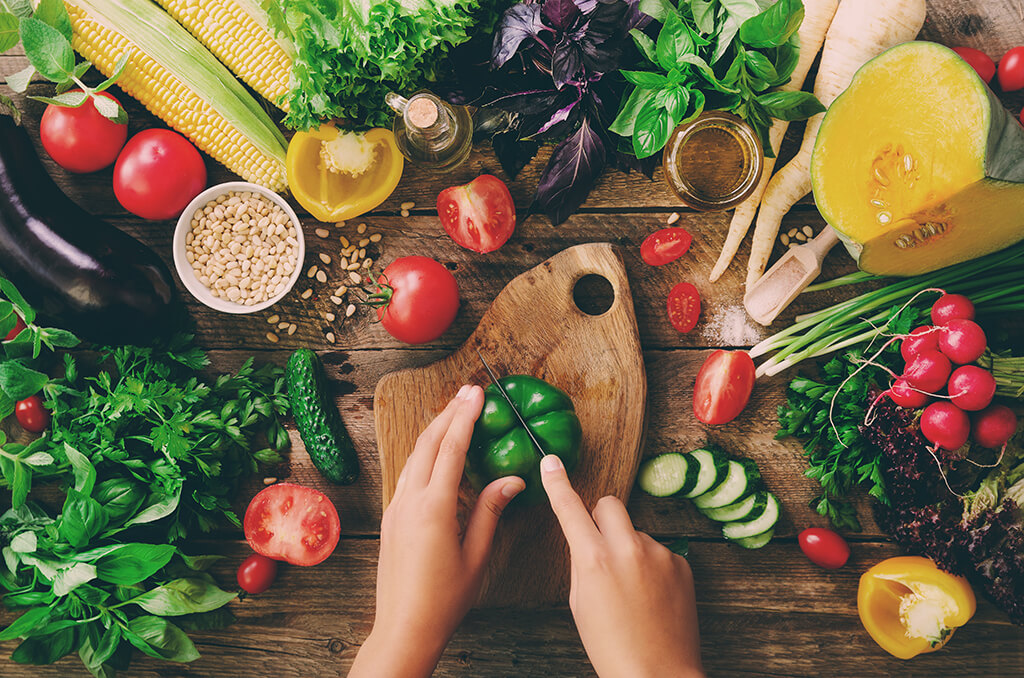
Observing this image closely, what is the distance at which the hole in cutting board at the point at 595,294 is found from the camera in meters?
1.84

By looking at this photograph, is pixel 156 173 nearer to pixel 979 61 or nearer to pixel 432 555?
pixel 432 555

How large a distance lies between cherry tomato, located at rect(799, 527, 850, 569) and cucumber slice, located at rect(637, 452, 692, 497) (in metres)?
0.40

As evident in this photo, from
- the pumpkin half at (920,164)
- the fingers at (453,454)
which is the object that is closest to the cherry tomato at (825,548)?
the pumpkin half at (920,164)

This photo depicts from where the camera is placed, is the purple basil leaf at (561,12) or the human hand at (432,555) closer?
the purple basil leaf at (561,12)

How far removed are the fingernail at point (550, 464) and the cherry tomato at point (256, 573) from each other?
883 mm

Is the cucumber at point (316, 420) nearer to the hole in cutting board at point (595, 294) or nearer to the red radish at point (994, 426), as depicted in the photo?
the hole in cutting board at point (595, 294)

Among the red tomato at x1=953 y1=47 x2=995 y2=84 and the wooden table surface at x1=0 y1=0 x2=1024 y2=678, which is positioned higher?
the red tomato at x1=953 y1=47 x2=995 y2=84

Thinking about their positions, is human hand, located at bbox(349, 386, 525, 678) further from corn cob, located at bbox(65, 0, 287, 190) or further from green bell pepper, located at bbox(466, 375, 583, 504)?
corn cob, located at bbox(65, 0, 287, 190)

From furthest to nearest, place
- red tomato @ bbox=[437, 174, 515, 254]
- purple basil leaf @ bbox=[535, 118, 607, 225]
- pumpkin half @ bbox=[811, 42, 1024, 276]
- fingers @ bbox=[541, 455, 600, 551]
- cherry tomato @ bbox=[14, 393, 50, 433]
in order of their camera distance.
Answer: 1. cherry tomato @ bbox=[14, 393, 50, 433]
2. red tomato @ bbox=[437, 174, 515, 254]
3. purple basil leaf @ bbox=[535, 118, 607, 225]
4. fingers @ bbox=[541, 455, 600, 551]
5. pumpkin half @ bbox=[811, 42, 1024, 276]

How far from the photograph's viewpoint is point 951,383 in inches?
60.8

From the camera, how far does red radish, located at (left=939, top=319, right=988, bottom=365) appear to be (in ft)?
4.94

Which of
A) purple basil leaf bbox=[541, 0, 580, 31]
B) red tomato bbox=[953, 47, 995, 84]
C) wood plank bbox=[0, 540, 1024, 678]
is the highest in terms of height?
purple basil leaf bbox=[541, 0, 580, 31]

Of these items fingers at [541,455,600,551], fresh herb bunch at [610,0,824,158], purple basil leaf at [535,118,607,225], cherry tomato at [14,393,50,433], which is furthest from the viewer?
cherry tomato at [14,393,50,433]

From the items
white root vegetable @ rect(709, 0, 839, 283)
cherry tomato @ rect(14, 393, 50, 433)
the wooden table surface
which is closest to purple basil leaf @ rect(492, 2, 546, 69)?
the wooden table surface
